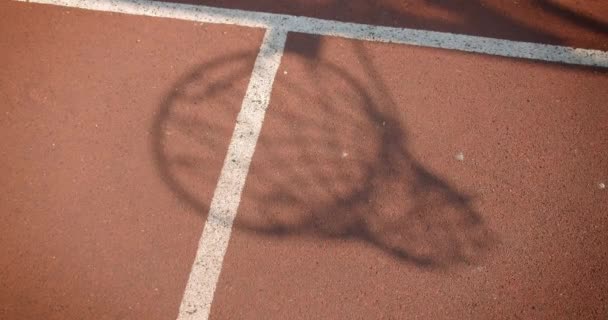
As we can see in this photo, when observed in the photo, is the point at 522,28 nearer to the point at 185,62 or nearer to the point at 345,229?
the point at 345,229

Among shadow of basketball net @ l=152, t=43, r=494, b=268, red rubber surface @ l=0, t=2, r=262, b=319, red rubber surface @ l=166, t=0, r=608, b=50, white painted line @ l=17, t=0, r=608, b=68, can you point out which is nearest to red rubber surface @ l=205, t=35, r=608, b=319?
shadow of basketball net @ l=152, t=43, r=494, b=268

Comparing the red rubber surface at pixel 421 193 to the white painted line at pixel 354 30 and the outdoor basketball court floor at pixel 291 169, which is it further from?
the white painted line at pixel 354 30

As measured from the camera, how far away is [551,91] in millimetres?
3227

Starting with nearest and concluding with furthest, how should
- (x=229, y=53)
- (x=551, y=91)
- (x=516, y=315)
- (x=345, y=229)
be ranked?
(x=516, y=315) → (x=345, y=229) → (x=551, y=91) → (x=229, y=53)

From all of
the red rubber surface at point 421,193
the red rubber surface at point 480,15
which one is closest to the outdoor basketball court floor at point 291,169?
the red rubber surface at point 421,193

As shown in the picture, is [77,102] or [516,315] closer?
[516,315]

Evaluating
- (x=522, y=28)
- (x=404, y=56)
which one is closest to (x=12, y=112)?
(x=404, y=56)

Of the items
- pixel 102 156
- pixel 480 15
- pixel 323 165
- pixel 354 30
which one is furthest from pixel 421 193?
pixel 102 156

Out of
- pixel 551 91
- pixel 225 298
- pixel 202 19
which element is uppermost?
pixel 202 19

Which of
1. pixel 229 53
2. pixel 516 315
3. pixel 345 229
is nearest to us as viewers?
pixel 516 315

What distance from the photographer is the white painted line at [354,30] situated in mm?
3361

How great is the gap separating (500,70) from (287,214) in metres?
2.27

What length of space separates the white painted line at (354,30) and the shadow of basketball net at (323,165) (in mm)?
318

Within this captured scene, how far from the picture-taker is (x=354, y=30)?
11.6 feet
